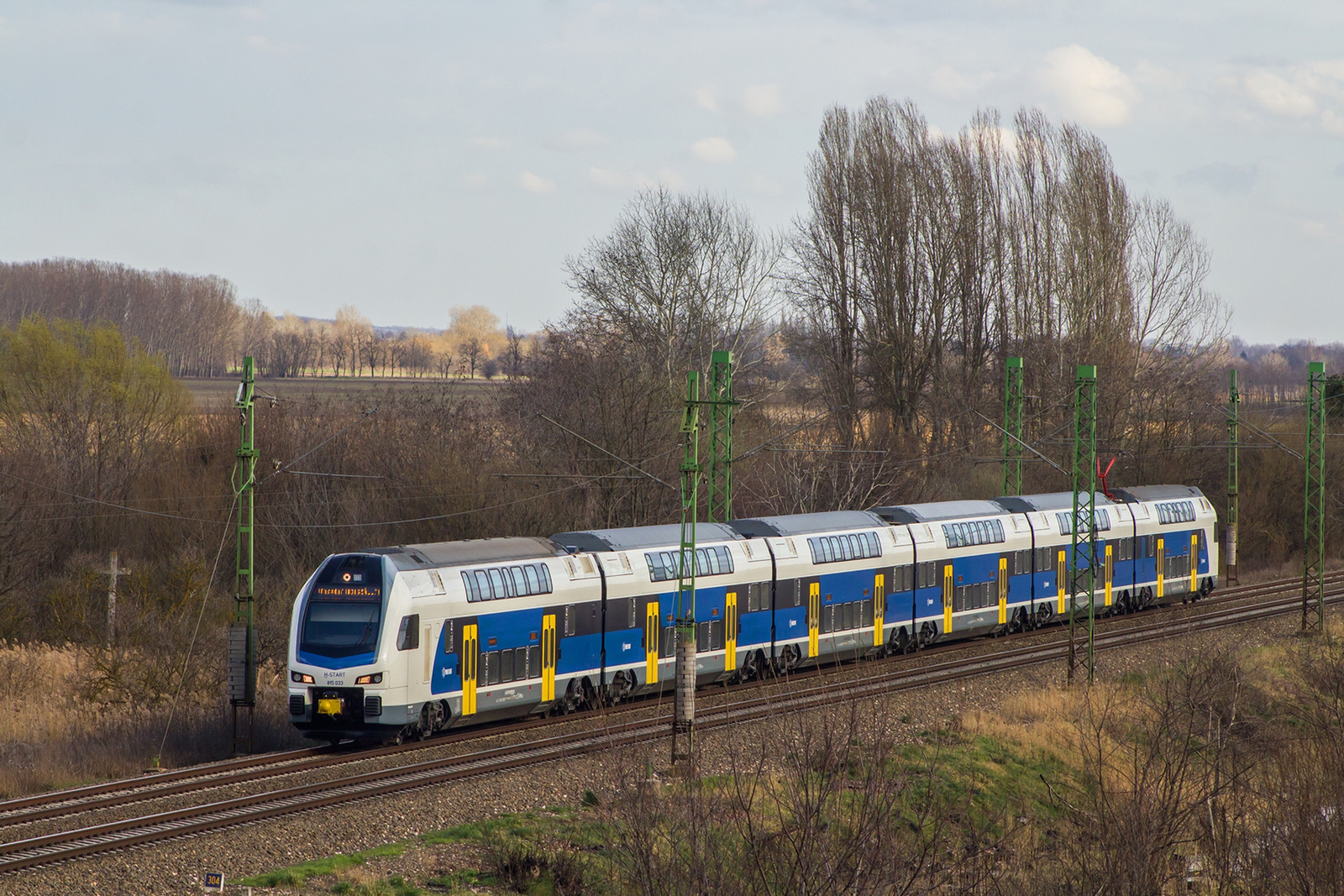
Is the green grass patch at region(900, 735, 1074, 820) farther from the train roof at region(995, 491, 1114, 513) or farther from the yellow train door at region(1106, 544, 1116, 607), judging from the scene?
the yellow train door at region(1106, 544, 1116, 607)

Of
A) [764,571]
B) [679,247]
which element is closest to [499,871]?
[764,571]

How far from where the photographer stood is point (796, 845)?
11453 mm

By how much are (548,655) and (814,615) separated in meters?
8.33

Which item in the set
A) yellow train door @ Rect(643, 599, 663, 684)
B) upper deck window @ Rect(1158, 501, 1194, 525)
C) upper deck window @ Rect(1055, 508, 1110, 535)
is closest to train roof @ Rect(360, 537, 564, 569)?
yellow train door @ Rect(643, 599, 663, 684)

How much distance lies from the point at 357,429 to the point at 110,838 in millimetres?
32933

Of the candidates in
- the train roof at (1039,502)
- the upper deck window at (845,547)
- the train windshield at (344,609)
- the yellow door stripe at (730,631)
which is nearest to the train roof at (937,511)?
the train roof at (1039,502)

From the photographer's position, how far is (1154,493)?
1700 inches

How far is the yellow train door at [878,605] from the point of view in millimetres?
32000

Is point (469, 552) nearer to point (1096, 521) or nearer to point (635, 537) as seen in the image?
point (635, 537)

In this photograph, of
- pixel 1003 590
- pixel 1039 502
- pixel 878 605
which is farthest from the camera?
pixel 1039 502

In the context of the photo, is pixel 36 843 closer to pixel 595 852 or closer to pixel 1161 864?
pixel 595 852

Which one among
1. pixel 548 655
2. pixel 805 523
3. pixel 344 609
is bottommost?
pixel 548 655

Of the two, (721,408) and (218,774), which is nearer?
(218,774)

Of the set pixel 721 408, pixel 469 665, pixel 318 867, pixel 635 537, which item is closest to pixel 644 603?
pixel 635 537
